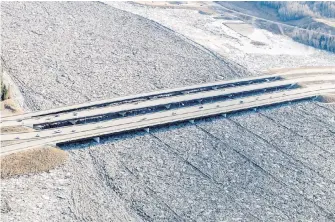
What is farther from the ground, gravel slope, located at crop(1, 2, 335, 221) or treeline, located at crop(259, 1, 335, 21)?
treeline, located at crop(259, 1, 335, 21)

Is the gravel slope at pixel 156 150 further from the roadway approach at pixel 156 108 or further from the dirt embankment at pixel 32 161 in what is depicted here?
the roadway approach at pixel 156 108

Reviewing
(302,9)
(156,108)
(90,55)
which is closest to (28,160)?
(156,108)

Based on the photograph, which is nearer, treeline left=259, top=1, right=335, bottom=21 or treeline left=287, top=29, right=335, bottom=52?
treeline left=287, top=29, right=335, bottom=52

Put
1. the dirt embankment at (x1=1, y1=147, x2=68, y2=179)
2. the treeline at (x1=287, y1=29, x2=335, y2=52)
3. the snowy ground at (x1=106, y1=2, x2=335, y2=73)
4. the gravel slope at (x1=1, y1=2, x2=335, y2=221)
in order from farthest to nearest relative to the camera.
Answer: the treeline at (x1=287, y1=29, x2=335, y2=52) → the snowy ground at (x1=106, y1=2, x2=335, y2=73) → the dirt embankment at (x1=1, y1=147, x2=68, y2=179) → the gravel slope at (x1=1, y1=2, x2=335, y2=221)

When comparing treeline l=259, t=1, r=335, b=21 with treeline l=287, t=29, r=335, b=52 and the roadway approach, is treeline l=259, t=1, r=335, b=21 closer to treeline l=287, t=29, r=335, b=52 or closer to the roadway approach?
treeline l=287, t=29, r=335, b=52

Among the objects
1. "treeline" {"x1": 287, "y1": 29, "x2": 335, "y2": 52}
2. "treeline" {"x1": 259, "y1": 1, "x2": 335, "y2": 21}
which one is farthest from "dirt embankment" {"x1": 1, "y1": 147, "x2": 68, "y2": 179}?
"treeline" {"x1": 259, "y1": 1, "x2": 335, "y2": 21}

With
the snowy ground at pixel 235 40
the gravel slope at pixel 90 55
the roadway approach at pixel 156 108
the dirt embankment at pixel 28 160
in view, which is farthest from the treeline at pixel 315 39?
the dirt embankment at pixel 28 160

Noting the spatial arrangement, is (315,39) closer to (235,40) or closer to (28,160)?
(235,40)
